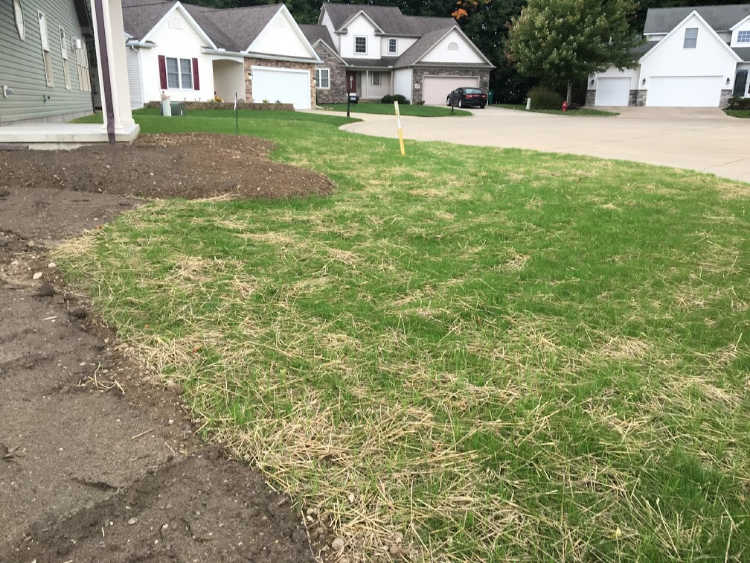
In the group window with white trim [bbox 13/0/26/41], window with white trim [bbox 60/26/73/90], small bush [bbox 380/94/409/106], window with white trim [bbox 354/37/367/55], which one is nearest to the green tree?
small bush [bbox 380/94/409/106]

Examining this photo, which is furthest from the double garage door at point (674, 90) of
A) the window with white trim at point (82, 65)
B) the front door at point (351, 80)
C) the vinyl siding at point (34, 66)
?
the vinyl siding at point (34, 66)

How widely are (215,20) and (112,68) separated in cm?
2638

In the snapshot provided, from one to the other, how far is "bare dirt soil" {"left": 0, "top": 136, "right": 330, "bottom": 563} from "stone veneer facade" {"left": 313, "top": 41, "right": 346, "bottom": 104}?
122 ft

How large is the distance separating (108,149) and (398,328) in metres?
6.66

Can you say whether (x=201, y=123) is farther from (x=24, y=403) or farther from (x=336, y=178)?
(x=24, y=403)

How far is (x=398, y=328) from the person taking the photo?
133 inches

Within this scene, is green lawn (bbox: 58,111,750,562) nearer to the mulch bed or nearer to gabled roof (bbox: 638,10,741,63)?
the mulch bed

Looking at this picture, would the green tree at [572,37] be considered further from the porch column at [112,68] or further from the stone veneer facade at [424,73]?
the porch column at [112,68]

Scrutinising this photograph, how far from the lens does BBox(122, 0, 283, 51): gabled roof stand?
25.4m

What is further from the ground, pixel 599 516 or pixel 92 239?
pixel 92 239

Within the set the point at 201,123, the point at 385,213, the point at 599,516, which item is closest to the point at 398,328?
the point at 599,516

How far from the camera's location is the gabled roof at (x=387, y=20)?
41.3 meters

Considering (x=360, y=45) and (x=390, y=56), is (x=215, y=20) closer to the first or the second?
(x=360, y=45)

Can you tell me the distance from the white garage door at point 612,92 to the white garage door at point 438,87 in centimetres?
1102
